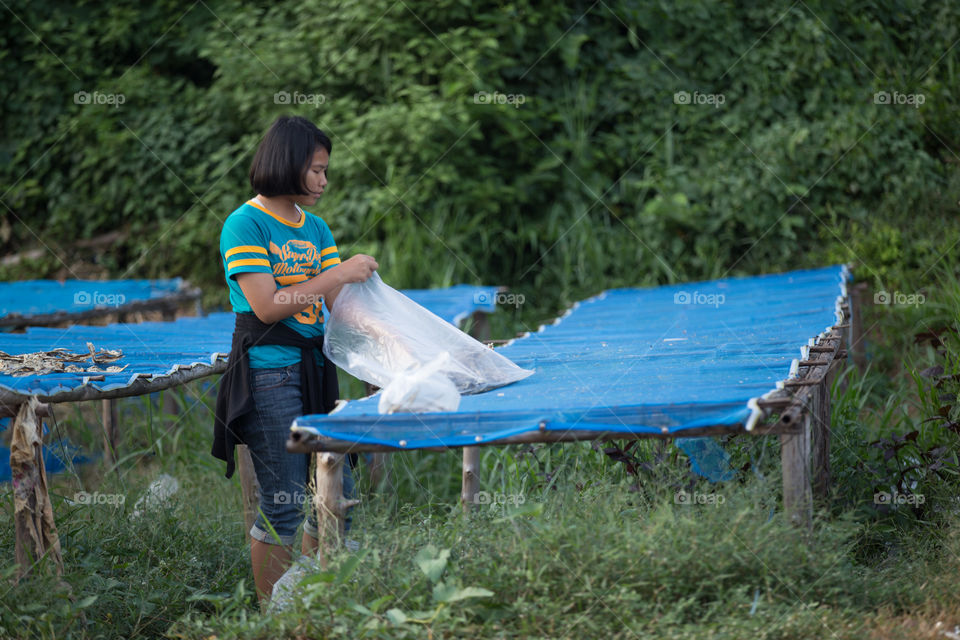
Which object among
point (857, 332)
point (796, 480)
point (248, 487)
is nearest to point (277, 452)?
point (248, 487)

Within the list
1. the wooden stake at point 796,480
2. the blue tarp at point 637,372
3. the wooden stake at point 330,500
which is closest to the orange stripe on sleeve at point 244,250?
the blue tarp at point 637,372

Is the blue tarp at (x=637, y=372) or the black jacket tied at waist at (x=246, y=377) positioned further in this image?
the black jacket tied at waist at (x=246, y=377)

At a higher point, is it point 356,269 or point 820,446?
point 356,269

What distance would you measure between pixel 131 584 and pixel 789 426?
7.84 feet

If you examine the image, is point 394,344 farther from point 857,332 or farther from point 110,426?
point 857,332

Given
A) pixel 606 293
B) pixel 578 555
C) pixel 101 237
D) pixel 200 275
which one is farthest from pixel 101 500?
pixel 101 237

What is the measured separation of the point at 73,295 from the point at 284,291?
4.47m

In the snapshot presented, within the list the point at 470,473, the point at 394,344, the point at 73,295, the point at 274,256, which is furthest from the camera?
the point at 73,295

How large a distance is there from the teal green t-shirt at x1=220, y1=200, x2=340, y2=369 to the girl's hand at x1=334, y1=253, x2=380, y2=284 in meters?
0.11

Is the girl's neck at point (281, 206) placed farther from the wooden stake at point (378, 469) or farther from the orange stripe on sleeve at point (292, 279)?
the wooden stake at point (378, 469)

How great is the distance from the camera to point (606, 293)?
24.2 ft

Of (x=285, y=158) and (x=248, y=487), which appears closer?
(x=285, y=158)

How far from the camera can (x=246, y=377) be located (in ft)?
10.5

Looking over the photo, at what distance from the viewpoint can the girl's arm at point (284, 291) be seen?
3.10 m
